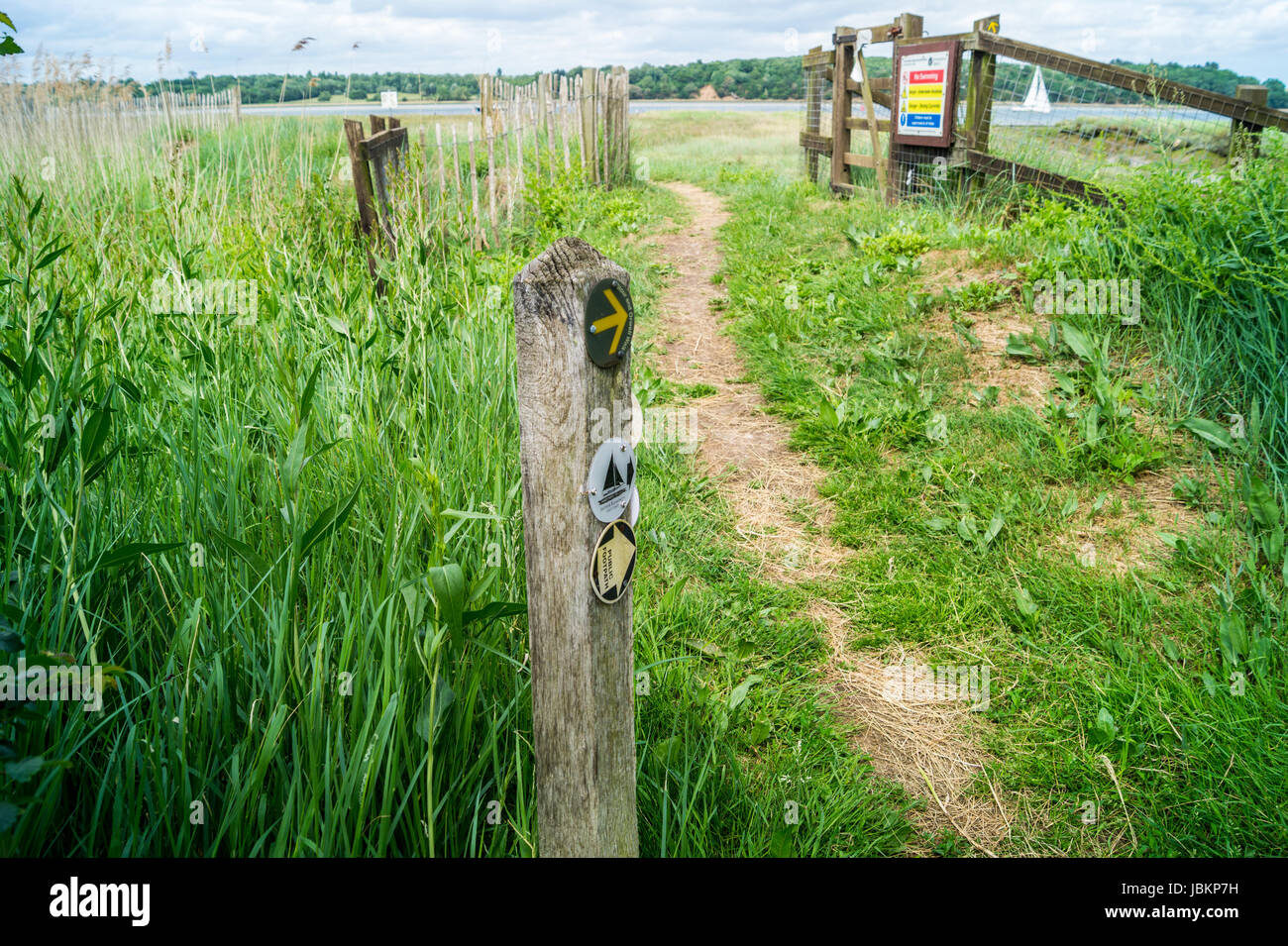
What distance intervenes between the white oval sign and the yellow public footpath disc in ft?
0.10

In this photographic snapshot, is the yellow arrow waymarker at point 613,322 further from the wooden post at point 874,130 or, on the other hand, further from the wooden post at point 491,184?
the wooden post at point 874,130

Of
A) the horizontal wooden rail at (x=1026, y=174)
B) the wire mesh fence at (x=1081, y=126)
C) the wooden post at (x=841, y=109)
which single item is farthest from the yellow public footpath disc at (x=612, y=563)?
the wooden post at (x=841, y=109)

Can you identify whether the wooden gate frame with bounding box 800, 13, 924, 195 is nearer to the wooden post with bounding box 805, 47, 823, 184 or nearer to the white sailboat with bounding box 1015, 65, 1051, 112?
the wooden post with bounding box 805, 47, 823, 184

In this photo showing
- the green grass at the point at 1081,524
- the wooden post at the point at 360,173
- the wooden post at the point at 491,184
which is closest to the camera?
the green grass at the point at 1081,524

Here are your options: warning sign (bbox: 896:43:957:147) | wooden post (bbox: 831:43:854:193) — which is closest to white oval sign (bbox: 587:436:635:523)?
warning sign (bbox: 896:43:957:147)

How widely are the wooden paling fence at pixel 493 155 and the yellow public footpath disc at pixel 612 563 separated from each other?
358 cm

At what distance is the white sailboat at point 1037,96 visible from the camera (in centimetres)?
708

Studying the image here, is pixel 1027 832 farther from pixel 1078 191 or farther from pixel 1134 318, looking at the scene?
pixel 1078 191

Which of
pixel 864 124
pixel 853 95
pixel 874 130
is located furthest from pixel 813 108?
pixel 874 130

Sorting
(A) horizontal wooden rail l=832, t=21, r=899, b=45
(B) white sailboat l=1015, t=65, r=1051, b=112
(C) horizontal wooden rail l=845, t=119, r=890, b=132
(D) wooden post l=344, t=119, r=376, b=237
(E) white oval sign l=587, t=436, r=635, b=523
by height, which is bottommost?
(E) white oval sign l=587, t=436, r=635, b=523

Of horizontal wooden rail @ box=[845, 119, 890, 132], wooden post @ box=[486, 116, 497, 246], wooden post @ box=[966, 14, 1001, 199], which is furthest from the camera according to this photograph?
horizontal wooden rail @ box=[845, 119, 890, 132]

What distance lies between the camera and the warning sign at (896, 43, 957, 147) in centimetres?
781
